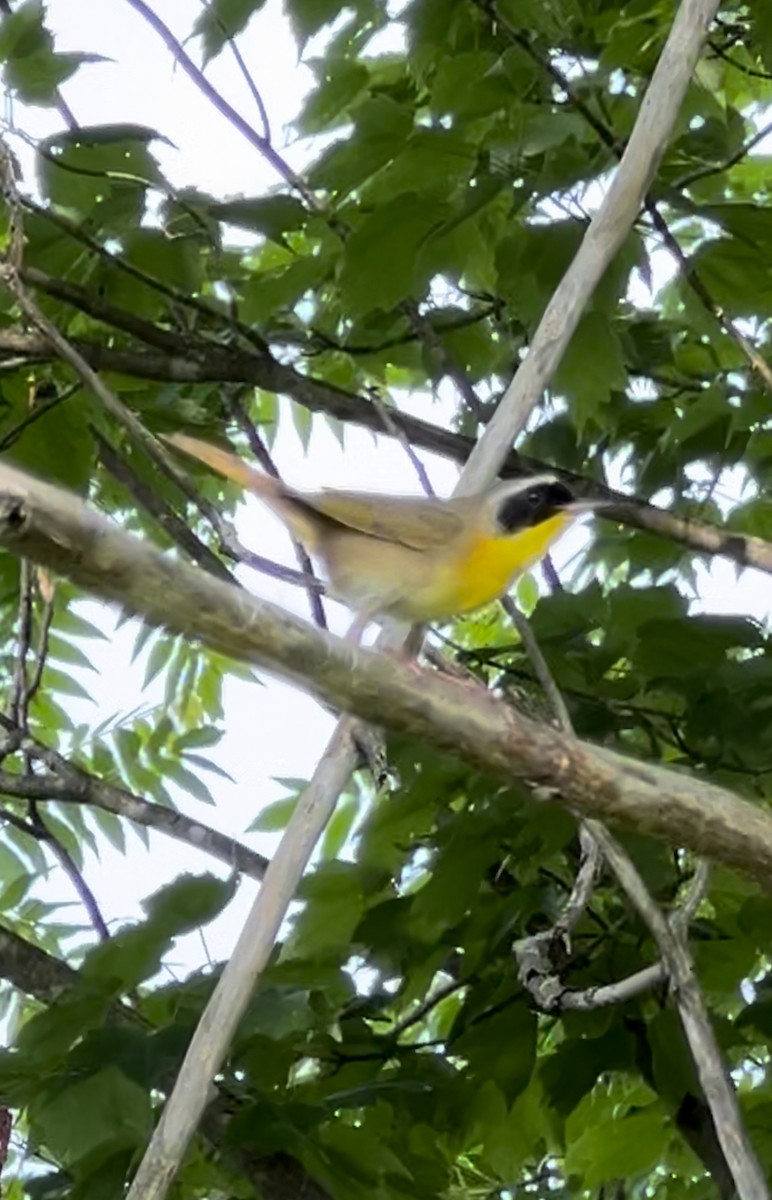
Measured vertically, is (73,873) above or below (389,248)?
below

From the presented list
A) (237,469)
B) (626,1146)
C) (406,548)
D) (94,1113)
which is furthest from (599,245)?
(626,1146)

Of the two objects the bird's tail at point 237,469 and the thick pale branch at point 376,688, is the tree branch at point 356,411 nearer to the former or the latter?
the bird's tail at point 237,469

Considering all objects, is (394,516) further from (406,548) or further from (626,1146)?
(626,1146)

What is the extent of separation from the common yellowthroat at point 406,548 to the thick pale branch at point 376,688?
2.79 ft

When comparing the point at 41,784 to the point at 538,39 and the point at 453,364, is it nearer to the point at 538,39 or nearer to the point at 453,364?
the point at 453,364

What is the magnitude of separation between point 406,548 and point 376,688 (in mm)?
1136

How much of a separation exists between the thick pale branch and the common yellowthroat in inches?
33.5

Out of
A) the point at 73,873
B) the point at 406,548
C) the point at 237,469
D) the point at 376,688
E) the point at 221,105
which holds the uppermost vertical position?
the point at 221,105

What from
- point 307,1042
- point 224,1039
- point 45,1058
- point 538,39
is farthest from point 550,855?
point 538,39

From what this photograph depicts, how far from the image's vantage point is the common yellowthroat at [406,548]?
2.65 metres

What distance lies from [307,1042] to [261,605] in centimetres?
161

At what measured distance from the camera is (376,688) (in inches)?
61.6

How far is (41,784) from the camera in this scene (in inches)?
126

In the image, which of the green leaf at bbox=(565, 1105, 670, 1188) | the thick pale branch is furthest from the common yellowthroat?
the green leaf at bbox=(565, 1105, 670, 1188)
